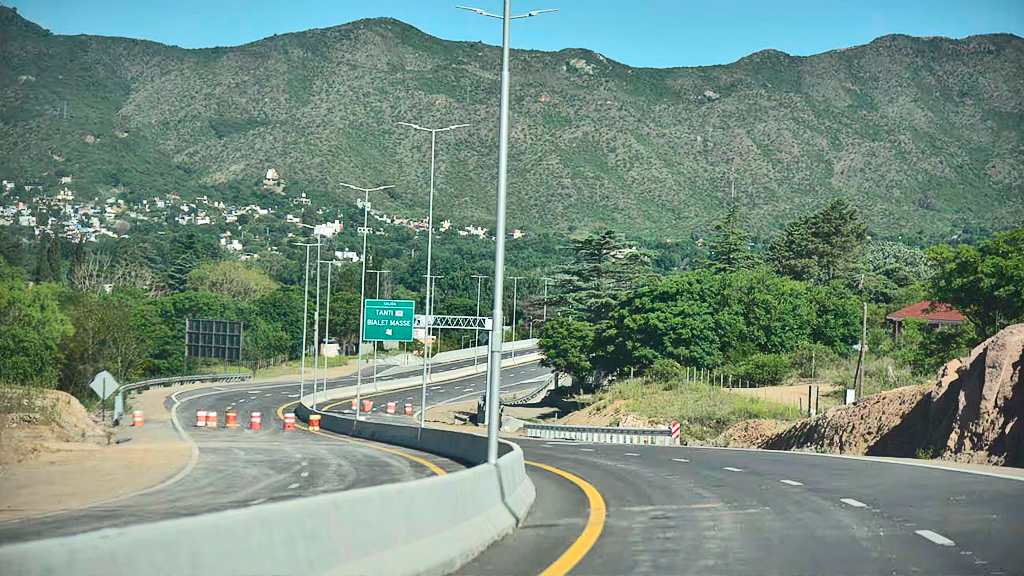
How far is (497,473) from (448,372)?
11217cm

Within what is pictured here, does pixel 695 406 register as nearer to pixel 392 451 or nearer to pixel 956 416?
pixel 392 451

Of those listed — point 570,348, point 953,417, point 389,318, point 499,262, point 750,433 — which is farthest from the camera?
point 570,348

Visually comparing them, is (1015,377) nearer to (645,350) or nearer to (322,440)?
(322,440)

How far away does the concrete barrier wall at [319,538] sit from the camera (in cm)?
555

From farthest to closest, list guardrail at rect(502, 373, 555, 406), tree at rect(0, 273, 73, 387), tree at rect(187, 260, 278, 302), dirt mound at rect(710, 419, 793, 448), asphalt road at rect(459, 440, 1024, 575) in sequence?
tree at rect(187, 260, 278, 302)
guardrail at rect(502, 373, 555, 406)
tree at rect(0, 273, 73, 387)
dirt mound at rect(710, 419, 793, 448)
asphalt road at rect(459, 440, 1024, 575)

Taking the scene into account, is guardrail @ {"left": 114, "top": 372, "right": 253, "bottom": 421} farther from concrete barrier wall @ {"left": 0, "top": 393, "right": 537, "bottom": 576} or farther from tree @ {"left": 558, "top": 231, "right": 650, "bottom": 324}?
concrete barrier wall @ {"left": 0, "top": 393, "right": 537, "bottom": 576}

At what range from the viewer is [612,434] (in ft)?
189

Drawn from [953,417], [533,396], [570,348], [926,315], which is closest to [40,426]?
[953,417]

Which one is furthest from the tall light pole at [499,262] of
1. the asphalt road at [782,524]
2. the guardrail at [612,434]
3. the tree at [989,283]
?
the tree at [989,283]

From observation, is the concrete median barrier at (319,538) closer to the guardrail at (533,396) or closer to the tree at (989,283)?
the tree at (989,283)

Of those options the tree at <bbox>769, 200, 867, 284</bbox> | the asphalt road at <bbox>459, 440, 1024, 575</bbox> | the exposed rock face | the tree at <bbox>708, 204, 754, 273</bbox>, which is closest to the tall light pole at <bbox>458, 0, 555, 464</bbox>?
the asphalt road at <bbox>459, 440, 1024, 575</bbox>

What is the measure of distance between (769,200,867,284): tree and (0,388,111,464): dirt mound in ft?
396

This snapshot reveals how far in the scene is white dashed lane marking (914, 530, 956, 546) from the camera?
1188cm

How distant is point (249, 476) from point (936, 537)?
68.4ft
